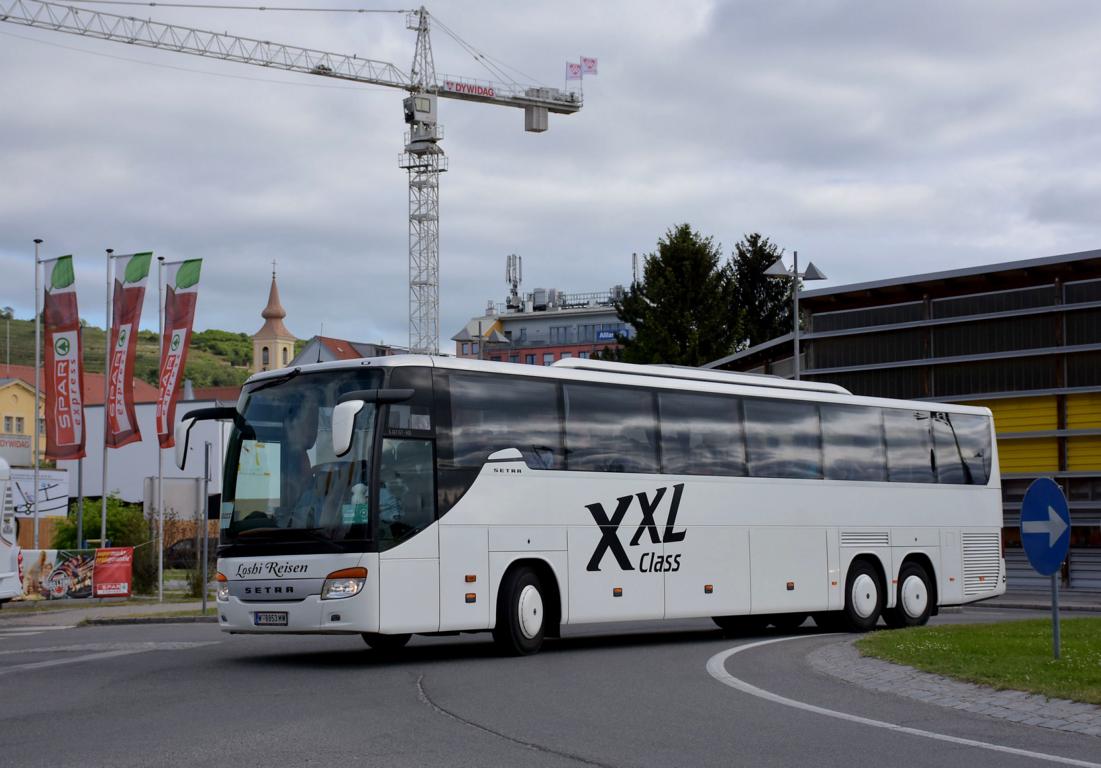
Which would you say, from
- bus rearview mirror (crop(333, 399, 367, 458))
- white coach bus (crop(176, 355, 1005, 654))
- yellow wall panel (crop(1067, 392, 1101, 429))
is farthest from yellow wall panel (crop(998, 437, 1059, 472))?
bus rearview mirror (crop(333, 399, 367, 458))

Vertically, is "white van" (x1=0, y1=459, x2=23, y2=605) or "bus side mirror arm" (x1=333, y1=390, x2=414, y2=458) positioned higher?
"bus side mirror arm" (x1=333, y1=390, x2=414, y2=458)

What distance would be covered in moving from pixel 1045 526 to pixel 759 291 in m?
65.9

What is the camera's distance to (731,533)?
19.7 meters

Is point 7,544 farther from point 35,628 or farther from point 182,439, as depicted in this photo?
point 182,439

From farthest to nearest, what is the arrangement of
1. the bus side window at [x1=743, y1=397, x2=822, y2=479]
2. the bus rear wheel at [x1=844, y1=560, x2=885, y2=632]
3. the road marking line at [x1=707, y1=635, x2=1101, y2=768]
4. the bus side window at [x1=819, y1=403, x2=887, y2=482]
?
1. the bus rear wheel at [x1=844, y1=560, x2=885, y2=632]
2. the bus side window at [x1=819, y1=403, x2=887, y2=482]
3. the bus side window at [x1=743, y1=397, x2=822, y2=479]
4. the road marking line at [x1=707, y1=635, x2=1101, y2=768]

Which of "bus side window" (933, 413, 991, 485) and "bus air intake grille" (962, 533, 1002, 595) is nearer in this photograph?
"bus side window" (933, 413, 991, 485)

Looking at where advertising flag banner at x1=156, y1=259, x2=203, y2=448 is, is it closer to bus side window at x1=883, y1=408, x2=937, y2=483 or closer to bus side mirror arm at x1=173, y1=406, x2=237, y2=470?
bus side window at x1=883, y1=408, x2=937, y2=483

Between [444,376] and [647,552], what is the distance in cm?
398

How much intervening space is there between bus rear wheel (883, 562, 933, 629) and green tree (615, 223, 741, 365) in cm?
4656

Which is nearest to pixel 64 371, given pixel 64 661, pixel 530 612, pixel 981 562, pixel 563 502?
pixel 64 661

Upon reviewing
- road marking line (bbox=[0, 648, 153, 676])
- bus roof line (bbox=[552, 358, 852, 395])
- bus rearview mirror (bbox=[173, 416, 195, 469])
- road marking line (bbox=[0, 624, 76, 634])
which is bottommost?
road marking line (bbox=[0, 624, 76, 634])

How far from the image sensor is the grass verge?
11.9 m

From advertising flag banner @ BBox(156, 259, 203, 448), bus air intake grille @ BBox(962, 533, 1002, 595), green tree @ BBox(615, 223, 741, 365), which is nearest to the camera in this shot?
bus air intake grille @ BBox(962, 533, 1002, 595)

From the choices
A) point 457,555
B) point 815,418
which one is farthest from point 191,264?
point 457,555
